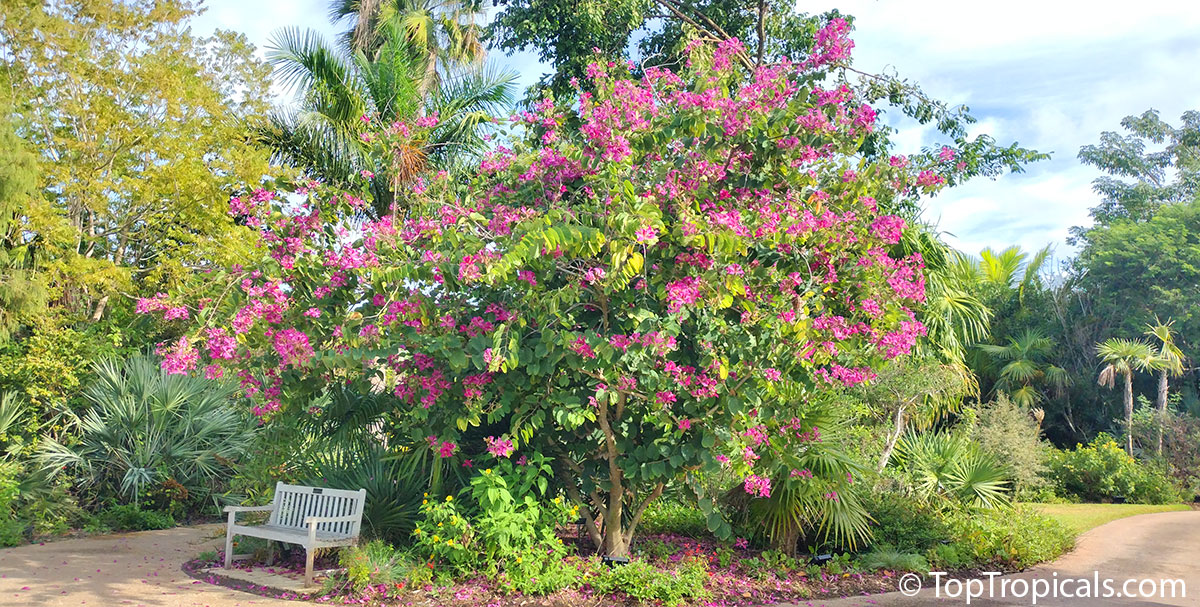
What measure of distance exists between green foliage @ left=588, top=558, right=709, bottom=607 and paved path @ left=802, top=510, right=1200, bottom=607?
0.97 metres

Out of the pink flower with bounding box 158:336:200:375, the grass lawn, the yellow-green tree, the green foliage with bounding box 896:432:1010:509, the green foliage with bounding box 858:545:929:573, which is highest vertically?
the yellow-green tree

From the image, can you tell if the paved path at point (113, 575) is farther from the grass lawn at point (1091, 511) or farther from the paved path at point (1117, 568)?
the grass lawn at point (1091, 511)

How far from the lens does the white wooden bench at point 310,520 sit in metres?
6.90

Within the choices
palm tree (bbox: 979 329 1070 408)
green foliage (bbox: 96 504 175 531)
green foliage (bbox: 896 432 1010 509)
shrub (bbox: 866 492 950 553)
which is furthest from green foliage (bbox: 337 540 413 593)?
palm tree (bbox: 979 329 1070 408)

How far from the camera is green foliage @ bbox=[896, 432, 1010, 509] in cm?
984

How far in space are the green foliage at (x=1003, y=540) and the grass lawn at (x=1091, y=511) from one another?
1.99m

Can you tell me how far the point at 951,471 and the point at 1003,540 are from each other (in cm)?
196

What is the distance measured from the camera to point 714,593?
6742mm

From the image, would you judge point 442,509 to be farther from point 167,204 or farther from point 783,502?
point 167,204

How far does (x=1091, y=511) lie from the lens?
1362 centimetres

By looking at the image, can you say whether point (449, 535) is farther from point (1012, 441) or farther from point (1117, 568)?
point (1012, 441)

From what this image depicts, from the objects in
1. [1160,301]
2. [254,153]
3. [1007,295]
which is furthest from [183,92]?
[1160,301]

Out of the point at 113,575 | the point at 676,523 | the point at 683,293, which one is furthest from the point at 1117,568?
the point at 113,575

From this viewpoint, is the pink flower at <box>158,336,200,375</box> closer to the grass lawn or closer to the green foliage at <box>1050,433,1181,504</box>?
the grass lawn
